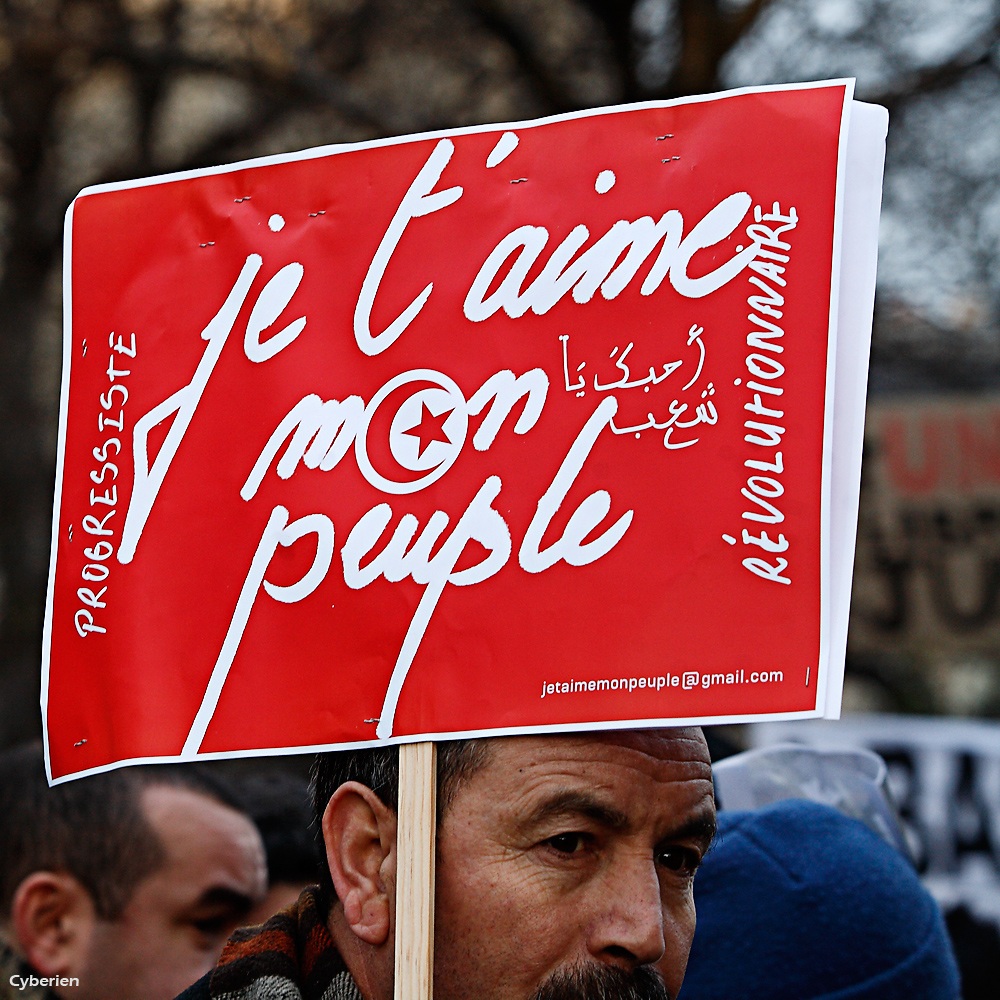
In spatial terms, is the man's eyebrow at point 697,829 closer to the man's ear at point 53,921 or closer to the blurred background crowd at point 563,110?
the man's ear at point 53,921

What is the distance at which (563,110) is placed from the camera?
7730mm

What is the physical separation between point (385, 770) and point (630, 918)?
41 centimetres

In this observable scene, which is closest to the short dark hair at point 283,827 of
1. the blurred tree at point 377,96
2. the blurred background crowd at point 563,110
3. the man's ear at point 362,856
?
the man's ear at point 362,856

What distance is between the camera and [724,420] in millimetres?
1799

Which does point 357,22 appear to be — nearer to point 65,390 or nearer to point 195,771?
point 195,771

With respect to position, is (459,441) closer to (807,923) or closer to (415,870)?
(415,870)

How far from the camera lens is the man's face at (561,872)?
1766 mm

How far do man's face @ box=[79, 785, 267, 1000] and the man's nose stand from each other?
62.8 inches

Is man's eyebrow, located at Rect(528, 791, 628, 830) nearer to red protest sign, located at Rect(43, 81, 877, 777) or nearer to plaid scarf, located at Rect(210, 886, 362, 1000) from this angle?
red protest sign, located at Rect(43, 81, 877, 777)

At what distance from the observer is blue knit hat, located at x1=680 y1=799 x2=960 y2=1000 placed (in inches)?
98.5

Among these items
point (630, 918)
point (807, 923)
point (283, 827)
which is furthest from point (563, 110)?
point (630, 918)

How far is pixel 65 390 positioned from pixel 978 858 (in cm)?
431

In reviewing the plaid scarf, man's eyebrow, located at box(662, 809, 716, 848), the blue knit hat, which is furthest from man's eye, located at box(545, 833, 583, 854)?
the blue knit hat

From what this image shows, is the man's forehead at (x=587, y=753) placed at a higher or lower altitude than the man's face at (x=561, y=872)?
higher
